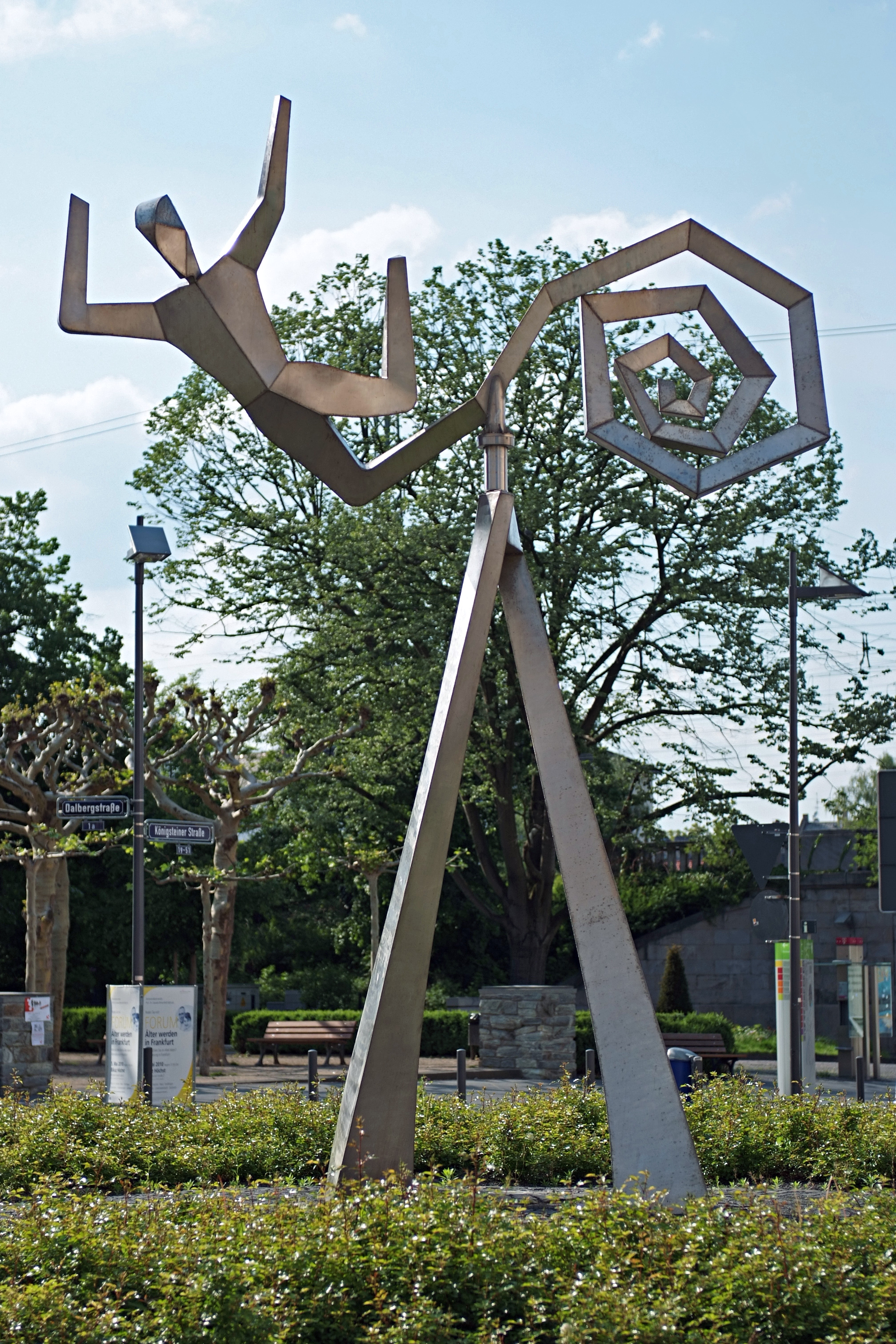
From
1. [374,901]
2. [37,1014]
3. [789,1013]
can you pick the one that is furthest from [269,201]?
[374,901]

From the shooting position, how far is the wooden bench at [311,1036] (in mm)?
25312

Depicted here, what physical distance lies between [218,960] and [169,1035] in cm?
852

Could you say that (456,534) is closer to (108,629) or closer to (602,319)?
(602,319)

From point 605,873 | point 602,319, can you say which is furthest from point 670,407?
point 605,873

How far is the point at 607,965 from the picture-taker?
894 centimetres

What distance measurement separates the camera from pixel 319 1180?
10125mm

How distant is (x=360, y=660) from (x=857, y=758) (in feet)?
26.7

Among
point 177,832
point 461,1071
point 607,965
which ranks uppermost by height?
point 177,832

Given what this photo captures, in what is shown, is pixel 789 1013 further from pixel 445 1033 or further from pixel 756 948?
pixel 756 948

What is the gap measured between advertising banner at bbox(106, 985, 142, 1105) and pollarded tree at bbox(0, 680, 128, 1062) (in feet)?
22.6

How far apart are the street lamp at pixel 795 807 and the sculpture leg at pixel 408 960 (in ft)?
37.7

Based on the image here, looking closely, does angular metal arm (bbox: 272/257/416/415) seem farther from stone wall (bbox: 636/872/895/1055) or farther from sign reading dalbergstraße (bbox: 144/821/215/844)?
stone wall (bbox: 636/872/895/1055)

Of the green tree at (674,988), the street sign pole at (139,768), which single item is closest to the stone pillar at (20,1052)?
the street sign pole at (139,768)

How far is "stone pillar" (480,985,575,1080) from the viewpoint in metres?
22.5
